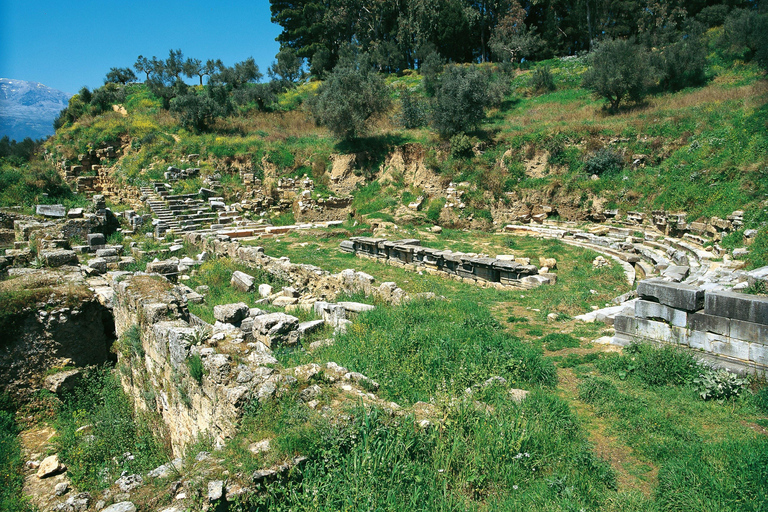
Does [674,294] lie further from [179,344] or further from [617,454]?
[179,344]

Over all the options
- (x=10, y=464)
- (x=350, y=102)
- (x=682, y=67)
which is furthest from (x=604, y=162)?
(x=10, y=464)

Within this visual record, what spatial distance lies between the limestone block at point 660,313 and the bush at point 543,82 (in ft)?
106

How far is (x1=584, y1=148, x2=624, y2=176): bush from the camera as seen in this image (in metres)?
22.5

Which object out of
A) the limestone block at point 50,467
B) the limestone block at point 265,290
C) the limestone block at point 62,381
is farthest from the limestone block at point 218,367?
the limestone block at point 265,290

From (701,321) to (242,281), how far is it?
1070 centimetres

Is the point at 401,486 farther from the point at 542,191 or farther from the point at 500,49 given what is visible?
the point at 500,49

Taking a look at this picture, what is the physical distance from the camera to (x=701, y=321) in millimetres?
6938

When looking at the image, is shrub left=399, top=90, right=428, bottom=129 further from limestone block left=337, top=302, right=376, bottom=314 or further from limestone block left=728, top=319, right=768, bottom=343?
limestone block left=728, top=319, right=768, bottom=343

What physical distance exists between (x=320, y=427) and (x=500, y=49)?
4625cm

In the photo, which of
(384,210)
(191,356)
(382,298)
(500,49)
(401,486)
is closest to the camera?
(401,486)

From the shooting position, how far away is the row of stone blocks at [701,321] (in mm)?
6367

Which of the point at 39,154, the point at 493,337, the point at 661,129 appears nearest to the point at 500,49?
the point at 661,129

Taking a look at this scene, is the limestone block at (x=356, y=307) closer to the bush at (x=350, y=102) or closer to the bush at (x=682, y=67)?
the bush at (x=350, y=102)

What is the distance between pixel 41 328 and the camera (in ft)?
26.0
